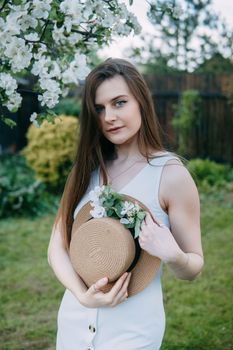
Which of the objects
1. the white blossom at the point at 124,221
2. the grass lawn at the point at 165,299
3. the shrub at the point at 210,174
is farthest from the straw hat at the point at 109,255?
the shrub at the point at 210,174

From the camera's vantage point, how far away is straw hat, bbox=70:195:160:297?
1773mm

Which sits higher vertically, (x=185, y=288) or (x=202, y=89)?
(x=202, y=89)

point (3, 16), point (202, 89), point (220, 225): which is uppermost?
point (3, 16)

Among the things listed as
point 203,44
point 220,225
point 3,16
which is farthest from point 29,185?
point 203,44

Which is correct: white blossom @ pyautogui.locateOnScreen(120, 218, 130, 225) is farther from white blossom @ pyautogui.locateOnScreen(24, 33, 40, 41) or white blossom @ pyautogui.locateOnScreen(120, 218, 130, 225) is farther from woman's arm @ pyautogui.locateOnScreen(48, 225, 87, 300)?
white blossom @ pyautogui.locateOnScreen(24, 33, 40, 41)

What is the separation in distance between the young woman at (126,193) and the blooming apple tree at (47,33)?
0.85 ft

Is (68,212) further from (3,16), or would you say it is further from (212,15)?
(212,15)

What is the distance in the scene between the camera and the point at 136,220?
177 centimetres

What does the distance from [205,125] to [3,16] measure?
1041 cm

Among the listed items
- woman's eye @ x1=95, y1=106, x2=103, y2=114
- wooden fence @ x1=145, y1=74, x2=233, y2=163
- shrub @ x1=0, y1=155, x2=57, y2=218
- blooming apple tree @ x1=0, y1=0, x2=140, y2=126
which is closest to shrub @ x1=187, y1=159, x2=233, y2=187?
wooden fence @ x1=145, y1=74, x2=233, y2=163

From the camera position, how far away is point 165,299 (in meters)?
4.74

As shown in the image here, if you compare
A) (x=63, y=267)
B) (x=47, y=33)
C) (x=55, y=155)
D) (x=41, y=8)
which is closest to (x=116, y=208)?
(x=63, y=267)

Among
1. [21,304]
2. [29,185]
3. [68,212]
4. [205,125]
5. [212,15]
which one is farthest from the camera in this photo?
[212,15]

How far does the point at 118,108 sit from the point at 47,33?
2.00 ft
